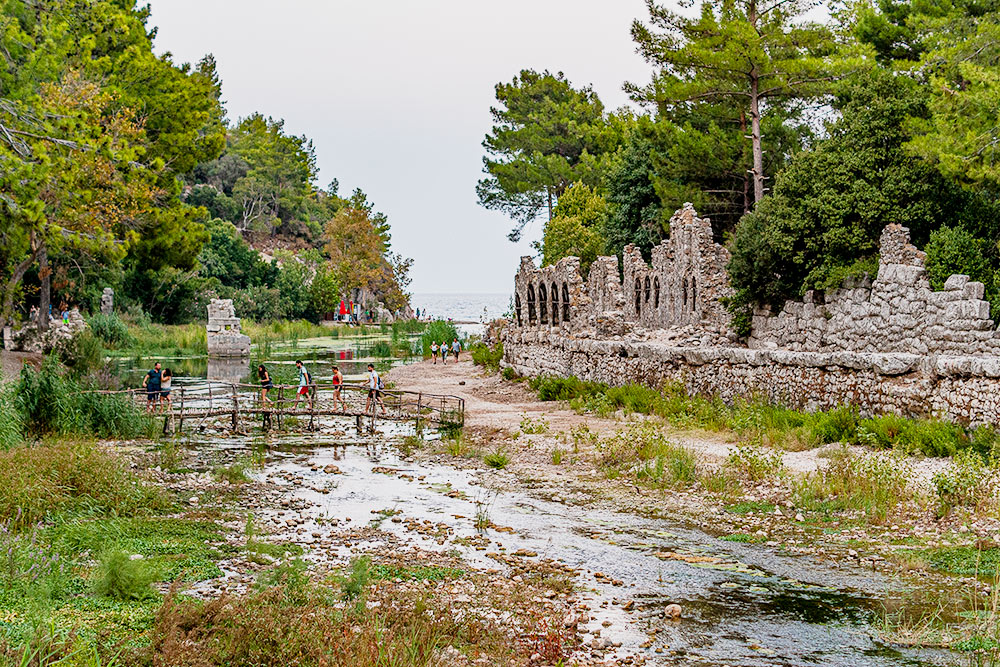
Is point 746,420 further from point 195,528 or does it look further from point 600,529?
point 195,528

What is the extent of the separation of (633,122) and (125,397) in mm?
36522

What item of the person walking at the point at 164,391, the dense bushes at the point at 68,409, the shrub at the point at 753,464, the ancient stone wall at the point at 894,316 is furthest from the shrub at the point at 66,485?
the ancient stone wall at the point at 894,316

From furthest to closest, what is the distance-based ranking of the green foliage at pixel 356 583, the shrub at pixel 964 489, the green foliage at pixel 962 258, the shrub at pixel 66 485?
the green foliage at pixel 962 258 < the shrub at pixel 964 489 < the shrub at pixel 66 485 < the green foliage at pixel 356 583

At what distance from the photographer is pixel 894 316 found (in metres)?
20.2

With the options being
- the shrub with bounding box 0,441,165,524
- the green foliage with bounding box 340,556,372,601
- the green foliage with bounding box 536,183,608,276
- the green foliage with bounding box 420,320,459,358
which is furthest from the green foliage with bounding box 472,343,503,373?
the green foliage with bounding box 340,556,372,601

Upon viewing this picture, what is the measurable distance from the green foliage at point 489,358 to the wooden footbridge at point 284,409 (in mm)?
7973

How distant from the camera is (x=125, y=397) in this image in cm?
1909

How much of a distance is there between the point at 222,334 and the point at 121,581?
3564 cm

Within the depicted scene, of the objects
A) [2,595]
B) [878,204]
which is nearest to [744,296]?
[878,204]

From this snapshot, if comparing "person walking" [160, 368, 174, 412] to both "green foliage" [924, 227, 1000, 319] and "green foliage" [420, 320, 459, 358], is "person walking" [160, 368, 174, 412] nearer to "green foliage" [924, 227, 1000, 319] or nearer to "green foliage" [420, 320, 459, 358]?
"green foliage" [924, 227, 1000, 319]

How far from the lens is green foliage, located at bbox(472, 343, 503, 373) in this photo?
35206 mm

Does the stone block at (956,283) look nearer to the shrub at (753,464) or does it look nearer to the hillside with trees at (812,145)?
the hillside with trees at (812,145)

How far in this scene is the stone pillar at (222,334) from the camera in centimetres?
4166

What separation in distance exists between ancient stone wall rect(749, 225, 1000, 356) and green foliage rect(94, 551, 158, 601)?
1571 centimetres
